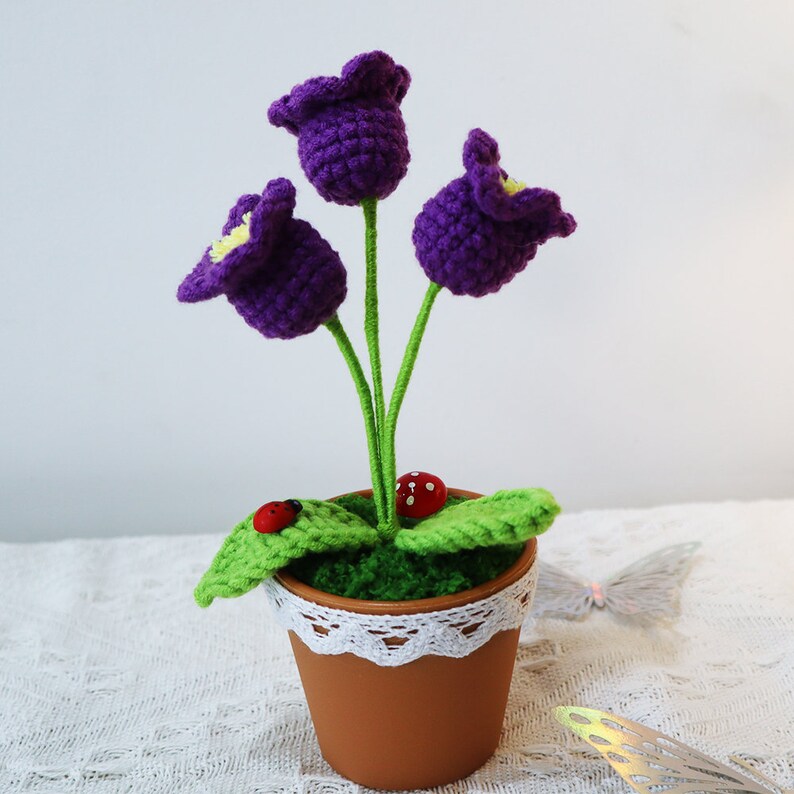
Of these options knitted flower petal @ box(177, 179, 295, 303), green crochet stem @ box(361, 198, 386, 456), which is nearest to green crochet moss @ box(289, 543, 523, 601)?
green crochet stem @ box(361, 198, 386, 456)

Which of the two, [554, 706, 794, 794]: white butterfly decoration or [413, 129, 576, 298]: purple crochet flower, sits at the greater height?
[413, 129, 576, 298]: purple crochet flower

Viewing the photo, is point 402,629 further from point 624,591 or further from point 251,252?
point 624,591

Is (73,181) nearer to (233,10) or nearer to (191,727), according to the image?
(233,10)

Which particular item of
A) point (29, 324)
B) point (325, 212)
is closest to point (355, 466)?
point (325, 212)

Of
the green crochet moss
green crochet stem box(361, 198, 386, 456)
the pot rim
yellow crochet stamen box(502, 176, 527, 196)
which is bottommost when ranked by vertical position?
the pot rim

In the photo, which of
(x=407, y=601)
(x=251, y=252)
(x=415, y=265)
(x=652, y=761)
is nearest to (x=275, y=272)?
(x=251, y=252)

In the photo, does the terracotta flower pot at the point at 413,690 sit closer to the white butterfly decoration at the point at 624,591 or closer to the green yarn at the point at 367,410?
the green yarn at the point at 367,410

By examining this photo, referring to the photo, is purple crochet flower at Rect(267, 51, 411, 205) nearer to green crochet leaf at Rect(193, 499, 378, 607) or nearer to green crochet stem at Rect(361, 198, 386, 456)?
green crochet stem at Rect(361, 198, 386, 456)
